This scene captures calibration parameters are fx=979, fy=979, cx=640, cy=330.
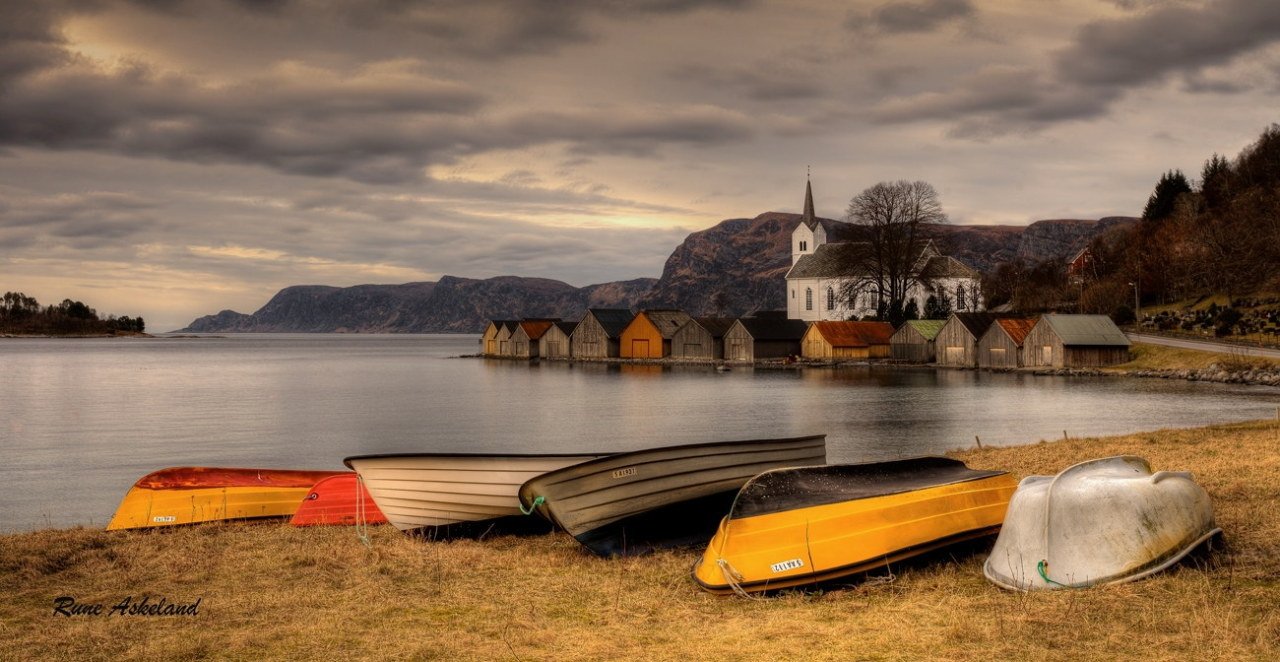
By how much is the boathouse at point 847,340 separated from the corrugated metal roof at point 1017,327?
16924 mm

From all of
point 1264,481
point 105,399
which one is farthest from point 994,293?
point 1264,481

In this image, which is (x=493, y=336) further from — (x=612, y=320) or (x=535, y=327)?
(x=612, y=320)

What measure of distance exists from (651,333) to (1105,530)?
9815 centimetres

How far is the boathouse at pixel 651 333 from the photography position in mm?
105938

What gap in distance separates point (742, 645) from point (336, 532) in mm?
8421

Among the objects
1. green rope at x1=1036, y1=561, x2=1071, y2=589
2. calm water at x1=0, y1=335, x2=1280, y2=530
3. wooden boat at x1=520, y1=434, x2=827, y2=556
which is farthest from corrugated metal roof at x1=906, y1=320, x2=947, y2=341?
green rope at x1=1036, y1=561, x2=1071, y2=589

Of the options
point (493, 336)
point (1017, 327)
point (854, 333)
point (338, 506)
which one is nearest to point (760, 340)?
point (854, 333)

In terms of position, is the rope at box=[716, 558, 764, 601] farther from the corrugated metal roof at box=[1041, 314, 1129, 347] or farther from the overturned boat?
the corrugated metal roof at box=[1041, 314, 1129, 347]

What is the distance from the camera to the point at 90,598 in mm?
10180

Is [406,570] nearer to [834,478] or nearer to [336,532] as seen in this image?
[336,532]

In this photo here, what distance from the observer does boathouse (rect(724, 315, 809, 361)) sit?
324ft

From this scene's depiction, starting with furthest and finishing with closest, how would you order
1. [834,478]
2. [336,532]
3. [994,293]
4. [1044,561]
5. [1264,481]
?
1. [994,293]
2. [336,532]
3. [1264,481]
4. [834,478]
5. [1044,561]

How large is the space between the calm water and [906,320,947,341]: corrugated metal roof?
8792 mm

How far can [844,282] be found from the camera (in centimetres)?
11381
